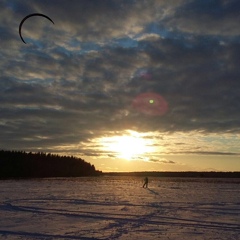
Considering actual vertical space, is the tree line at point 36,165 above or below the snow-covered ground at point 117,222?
above

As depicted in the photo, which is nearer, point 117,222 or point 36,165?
point 117,222

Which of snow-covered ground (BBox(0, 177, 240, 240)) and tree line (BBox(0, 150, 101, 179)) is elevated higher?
tree line (BBox(0, 150, 101, 179))

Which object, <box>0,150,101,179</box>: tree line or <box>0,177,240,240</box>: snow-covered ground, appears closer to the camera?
<box>0,177,240,240</box>: snow-covered ground

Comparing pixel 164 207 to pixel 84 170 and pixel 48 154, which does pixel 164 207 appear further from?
pixel 84 170

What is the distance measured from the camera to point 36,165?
13088cm

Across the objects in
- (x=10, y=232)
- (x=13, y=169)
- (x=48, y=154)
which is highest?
(x=48, y=154)

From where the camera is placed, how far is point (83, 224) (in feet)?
47.6

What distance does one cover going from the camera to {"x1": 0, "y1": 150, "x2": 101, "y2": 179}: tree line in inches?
4599

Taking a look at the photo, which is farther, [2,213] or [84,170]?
[84,170]

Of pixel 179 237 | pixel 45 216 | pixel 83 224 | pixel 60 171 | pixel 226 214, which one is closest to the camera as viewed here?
pixel 179 237

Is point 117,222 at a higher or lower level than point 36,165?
lower

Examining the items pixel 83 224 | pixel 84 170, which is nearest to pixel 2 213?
pixel 83 224

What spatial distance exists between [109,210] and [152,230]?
5861 mm

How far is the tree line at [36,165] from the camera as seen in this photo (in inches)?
4599
